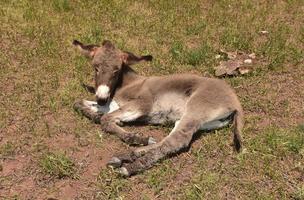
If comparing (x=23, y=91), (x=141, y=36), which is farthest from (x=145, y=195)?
(x=141, y=36)

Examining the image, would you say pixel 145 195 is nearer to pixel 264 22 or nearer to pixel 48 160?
pixel 48 160

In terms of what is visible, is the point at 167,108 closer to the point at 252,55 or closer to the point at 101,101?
the point at 101,101

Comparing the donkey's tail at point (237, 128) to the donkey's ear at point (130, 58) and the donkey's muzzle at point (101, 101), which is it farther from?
the donkey's muzzle at point (101, 101)

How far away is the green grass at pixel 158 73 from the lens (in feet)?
24.9

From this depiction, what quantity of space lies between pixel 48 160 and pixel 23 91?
109 inches

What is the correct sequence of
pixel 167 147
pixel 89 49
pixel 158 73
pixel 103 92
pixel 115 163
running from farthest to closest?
pixel 158 73
pixel 89 49
pixel 103 92
pixel 167 147
pixel 115 163

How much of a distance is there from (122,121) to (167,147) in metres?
1.27

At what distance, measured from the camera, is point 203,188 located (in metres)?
7.41

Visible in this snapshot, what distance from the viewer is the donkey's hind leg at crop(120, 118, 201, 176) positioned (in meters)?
7.65

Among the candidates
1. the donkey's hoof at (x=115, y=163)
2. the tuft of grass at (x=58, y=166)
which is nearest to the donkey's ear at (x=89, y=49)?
the tuft of grass at (x=58, y=166)

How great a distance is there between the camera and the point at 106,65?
919cm

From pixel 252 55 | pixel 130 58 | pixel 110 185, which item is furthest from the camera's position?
pixel 252 55

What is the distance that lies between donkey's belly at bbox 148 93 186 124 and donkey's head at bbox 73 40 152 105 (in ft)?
2.64

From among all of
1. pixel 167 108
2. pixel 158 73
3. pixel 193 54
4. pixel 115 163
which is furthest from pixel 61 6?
pixel 115 163
